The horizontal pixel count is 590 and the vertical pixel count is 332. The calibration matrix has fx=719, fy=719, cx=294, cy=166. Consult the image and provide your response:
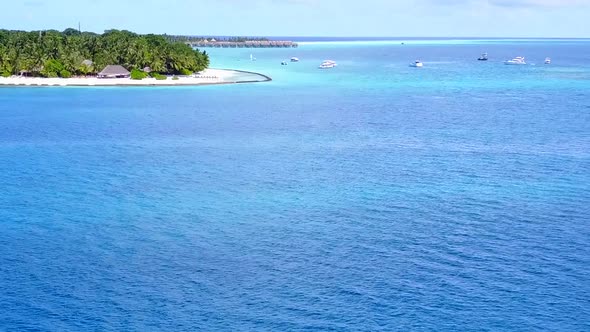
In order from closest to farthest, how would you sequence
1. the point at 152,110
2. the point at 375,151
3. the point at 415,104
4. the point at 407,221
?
1. the point at 407,221
2. the point at 375,151
3. the point at 152,110
4. the point at 415,104

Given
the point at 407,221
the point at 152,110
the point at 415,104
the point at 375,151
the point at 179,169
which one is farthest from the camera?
the point at 415,104

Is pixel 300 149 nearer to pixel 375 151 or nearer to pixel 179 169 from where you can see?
pixel 375 151

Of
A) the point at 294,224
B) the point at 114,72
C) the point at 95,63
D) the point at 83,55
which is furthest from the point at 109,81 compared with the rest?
the point at 294,224

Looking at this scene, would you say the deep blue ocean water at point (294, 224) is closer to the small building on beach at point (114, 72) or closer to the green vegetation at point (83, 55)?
the green vegetation at point (83, 55)

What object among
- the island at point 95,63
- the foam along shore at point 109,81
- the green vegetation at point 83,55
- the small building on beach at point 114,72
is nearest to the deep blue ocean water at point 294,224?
the foam along shore at point 109,81

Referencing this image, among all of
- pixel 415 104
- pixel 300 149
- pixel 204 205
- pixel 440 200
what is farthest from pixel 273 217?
pixel 415 104

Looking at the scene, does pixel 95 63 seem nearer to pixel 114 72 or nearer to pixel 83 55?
pixel 114 72
